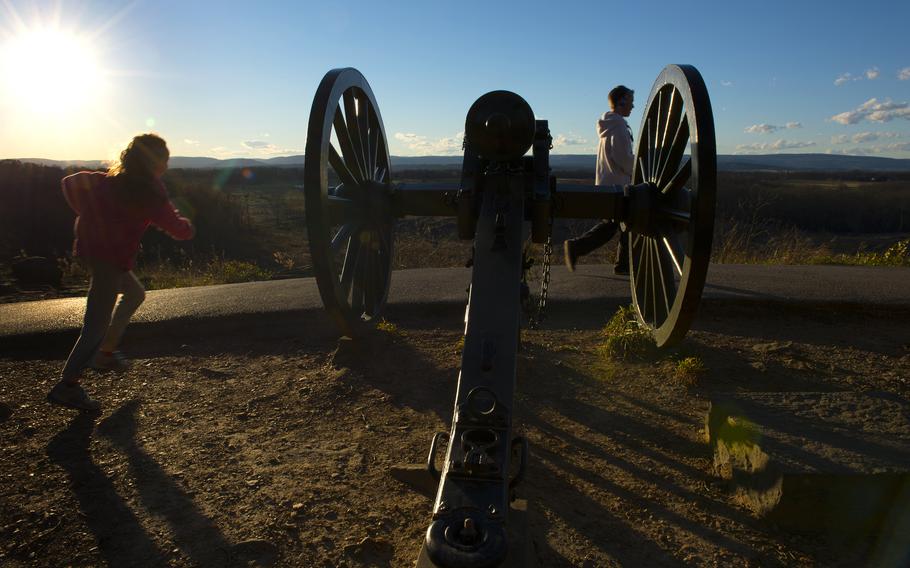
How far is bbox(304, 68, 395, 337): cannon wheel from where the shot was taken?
137 inches

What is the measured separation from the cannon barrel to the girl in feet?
6.21

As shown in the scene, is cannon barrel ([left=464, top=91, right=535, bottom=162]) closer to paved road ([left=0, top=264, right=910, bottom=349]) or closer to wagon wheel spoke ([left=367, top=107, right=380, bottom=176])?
wagon wheel spoke ([left=367, top=107, right=380, bottom=176])

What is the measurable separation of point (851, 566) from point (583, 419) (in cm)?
153

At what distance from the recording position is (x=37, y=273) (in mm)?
10672

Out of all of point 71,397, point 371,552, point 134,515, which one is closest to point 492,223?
point 371,552

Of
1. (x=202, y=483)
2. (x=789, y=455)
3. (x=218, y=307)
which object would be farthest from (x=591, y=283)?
(x=202, y=483)

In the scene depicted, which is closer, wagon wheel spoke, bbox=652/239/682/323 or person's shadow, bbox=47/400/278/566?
person's shadow, bbox=47/400/278/566

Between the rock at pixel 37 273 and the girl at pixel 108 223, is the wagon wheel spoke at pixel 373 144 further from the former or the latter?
the rock at pixel 37 273

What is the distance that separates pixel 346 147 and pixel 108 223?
1.48m

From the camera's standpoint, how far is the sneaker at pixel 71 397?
3.82m

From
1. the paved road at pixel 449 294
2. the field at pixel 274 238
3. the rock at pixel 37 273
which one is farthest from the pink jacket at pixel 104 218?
the rock at pixel 37 273

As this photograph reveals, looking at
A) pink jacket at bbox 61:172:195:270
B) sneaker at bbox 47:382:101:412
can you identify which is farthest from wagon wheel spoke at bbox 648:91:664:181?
sneaker at bbox 47:382:101:412

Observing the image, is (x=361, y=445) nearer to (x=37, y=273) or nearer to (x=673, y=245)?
(x=673, y=245)

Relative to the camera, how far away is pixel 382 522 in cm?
273
